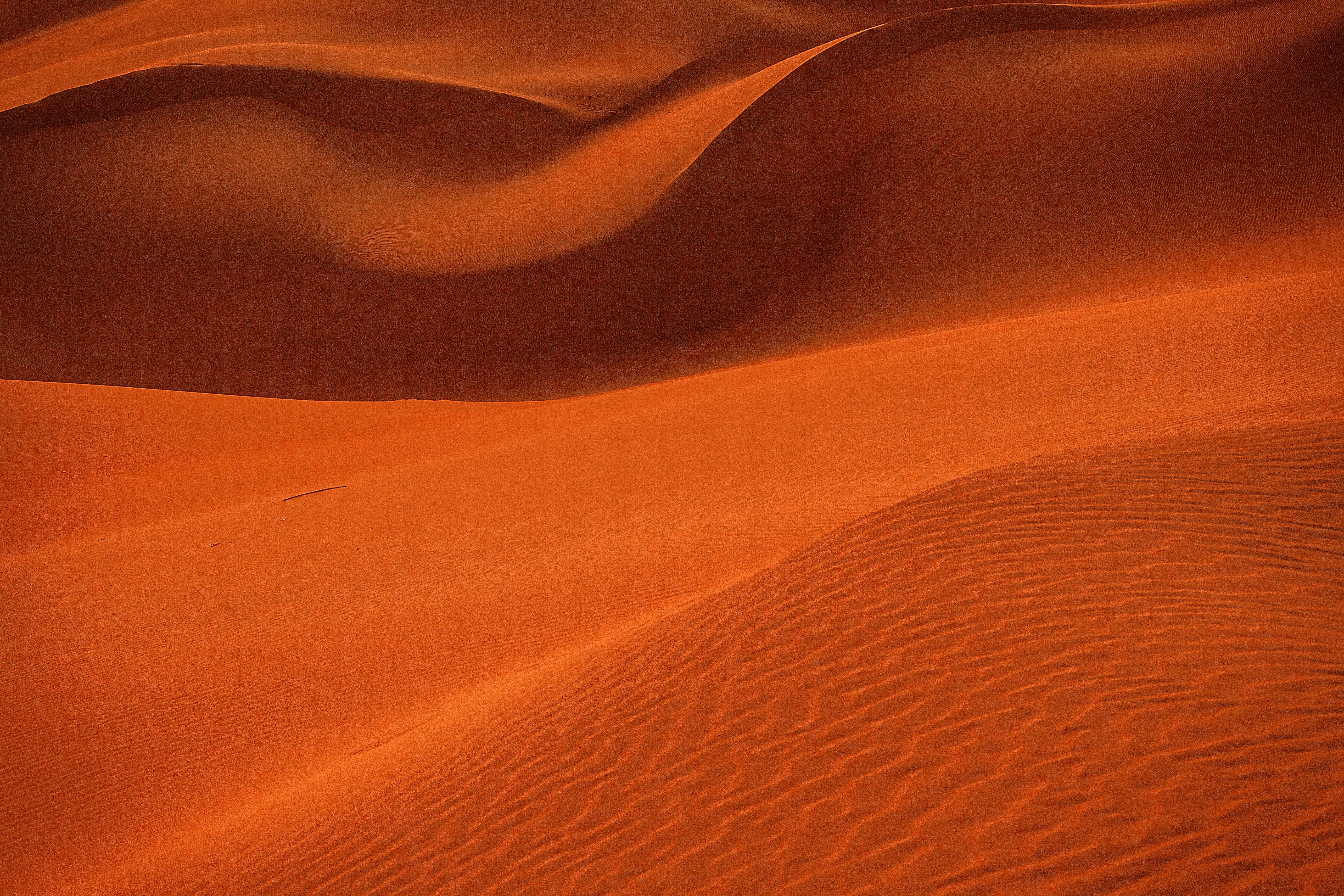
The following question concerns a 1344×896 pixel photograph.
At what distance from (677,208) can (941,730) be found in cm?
2205

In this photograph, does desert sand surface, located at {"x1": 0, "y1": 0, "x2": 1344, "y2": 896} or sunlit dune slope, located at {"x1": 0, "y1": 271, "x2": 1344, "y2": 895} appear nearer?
sunlit dune slope, located at {"x1": 0, "y1": 271, "x2": 1344, "y2": 895}

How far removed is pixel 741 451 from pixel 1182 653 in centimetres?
834

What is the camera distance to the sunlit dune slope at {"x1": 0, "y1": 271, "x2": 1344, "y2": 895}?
371cm

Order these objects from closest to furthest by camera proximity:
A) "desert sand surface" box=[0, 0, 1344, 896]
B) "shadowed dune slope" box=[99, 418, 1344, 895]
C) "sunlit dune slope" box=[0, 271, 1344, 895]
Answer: "shadowed dune slope" box=[99, 418, 1344, 895]
"sunlit dune slope" box=[0, 271, 1344, 895]
"desert sand surface" box=[0, 0, 1344, 896]

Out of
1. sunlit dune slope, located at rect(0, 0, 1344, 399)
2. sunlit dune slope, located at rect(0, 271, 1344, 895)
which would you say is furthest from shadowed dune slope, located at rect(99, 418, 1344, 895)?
sunlit dune slope, located at rect(0, 0, 1344, 399)

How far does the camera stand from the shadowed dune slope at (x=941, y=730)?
131 inches

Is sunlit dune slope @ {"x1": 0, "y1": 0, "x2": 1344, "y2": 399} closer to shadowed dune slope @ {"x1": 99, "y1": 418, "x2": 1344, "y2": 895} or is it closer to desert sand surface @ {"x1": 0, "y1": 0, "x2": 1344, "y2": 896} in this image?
desert sand surface @ {"x1": 0, "y1": 0, "x2": 1344, "y2": 896}

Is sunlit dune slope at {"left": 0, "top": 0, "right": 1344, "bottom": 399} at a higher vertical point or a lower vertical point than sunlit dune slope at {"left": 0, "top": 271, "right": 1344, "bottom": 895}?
higher

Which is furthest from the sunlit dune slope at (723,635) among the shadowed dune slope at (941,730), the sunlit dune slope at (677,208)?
the sunlit dune slope at (677,208)

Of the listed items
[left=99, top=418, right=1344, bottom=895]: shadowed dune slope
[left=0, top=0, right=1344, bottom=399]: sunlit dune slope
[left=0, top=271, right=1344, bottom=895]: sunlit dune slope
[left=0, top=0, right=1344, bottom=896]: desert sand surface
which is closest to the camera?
[left=99, top=418, right=1344, bottom=895]: shadowed dune slope

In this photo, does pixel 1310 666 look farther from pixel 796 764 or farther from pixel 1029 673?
pixel 796 764

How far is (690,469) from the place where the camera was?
12.1 meters

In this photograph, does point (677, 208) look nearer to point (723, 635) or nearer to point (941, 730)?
point (723, 635)

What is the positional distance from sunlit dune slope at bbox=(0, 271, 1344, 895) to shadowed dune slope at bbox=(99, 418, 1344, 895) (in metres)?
0.02
